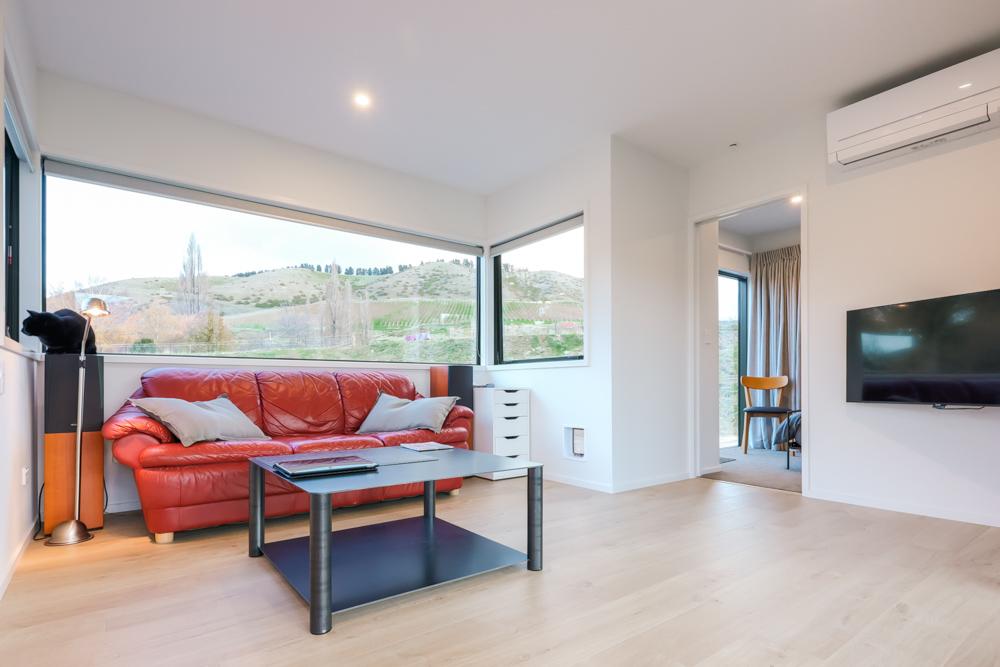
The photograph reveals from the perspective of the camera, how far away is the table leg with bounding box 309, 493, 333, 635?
1.75 metres

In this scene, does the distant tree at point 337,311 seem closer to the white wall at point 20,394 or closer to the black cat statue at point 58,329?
the black cat statue at point 58,329

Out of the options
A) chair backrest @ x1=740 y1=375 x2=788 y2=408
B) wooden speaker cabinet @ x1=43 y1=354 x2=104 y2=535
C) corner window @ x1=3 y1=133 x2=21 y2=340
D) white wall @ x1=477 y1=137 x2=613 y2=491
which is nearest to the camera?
wooden speaker cabinet @ x1=43 y1=354 x2=104 y2=535

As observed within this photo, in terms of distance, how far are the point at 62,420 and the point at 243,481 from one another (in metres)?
0.99

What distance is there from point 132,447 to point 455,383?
243 cm

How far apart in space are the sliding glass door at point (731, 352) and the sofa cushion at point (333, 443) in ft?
16.1

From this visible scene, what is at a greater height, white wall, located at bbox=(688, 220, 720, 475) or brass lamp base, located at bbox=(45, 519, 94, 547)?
white wall, located at bbox=(688, 220, 720, 475)

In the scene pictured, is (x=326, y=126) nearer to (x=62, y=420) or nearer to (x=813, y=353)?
(x=62, y=420)

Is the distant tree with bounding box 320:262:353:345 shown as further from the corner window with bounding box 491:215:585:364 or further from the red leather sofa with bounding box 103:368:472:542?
the corner window with bounding box 491:215:585:364

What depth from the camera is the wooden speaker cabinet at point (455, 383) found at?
462 centimetres

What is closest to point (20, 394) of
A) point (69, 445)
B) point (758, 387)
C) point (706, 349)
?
point (69, 445)

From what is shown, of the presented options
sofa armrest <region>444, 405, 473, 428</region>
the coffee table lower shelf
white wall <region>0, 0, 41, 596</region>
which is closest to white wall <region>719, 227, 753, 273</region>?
sofa armrest <region>444, 405, 473, 428</region>

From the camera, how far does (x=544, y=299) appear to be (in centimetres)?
497

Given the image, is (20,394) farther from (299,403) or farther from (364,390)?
(364,390)

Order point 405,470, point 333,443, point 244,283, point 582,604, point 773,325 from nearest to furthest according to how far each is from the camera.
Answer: point 582,604, point 405,470, point 333,443, point 244,283, point 773,325
